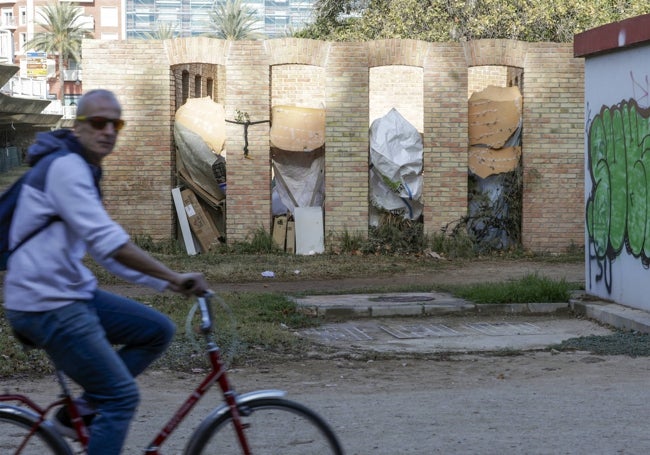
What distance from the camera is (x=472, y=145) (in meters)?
18.9

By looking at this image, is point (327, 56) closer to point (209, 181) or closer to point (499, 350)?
point (209, 181)

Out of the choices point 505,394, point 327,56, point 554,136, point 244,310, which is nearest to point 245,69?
point 327,56

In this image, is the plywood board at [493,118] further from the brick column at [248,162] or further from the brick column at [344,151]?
the brick column at [248,162]

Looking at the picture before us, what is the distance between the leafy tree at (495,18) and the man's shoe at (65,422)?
27214mm

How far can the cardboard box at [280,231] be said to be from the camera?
18719 mm

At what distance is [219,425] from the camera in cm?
396

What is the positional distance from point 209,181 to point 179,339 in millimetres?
9460

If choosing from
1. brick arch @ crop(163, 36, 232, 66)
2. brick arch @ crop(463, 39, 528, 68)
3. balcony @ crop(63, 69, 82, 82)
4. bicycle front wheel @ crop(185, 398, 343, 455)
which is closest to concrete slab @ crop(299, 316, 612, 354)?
bicycle front wheel @ crop(185, 398, 343, 455)

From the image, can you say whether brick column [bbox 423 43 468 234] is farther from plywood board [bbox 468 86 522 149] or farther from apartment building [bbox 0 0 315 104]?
apartment building [bbox 0 0 315 104]

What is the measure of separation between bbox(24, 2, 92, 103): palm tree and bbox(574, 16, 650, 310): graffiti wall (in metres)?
87.7

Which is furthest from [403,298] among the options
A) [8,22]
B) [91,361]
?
[8,22]

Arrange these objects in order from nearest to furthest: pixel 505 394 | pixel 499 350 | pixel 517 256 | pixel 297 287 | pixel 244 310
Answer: pixel 505 394, pixel 499 350, pixel 244 310, pixel 297 287, pixel 517 256

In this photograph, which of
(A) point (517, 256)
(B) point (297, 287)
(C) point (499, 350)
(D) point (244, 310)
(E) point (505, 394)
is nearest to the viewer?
(E) point (505, 394)

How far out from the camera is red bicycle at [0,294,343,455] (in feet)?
13.0
